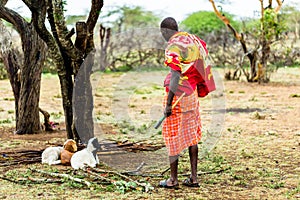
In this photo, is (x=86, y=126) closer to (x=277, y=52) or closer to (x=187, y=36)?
(x=187, y=36)

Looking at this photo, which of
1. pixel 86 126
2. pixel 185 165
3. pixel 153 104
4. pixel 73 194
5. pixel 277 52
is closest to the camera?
pixel 73 194

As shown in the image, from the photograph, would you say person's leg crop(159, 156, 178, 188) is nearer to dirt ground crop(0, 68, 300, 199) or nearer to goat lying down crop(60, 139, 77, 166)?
dirt ground crop(0, 68, 300, 199)

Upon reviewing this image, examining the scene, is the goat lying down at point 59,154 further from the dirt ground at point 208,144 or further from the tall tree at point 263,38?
the tall tree at point 263,38

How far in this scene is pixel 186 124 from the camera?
477cm

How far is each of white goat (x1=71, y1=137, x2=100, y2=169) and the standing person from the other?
0.93 m

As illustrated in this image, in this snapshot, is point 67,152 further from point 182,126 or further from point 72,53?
point 182,126

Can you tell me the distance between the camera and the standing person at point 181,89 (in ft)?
14.9

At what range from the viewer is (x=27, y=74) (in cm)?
766

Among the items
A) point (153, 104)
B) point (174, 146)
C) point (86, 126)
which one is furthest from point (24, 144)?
point (153, 104)

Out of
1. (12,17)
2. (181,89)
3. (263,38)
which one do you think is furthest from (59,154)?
(263,38)

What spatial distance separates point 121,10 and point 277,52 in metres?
21.0

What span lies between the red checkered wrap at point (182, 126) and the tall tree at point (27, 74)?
3.48m

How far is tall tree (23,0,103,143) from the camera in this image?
19.4ft

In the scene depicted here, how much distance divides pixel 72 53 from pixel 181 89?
1831 millimetres
